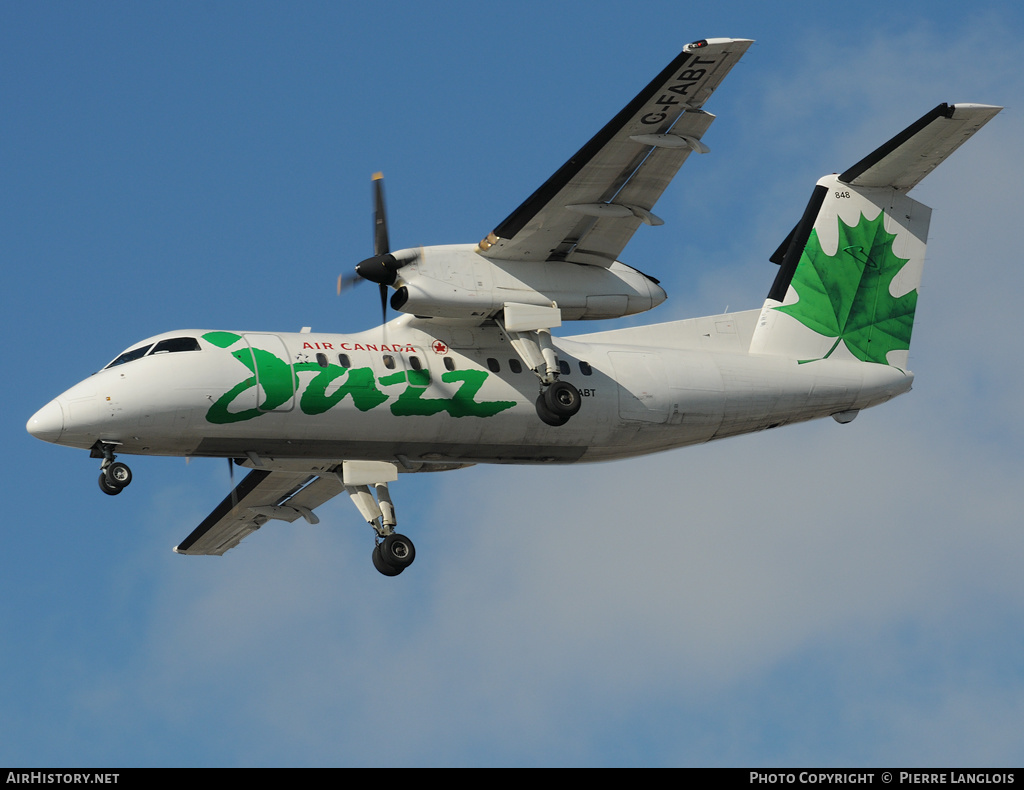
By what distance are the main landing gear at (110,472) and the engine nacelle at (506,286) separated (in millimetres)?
3647

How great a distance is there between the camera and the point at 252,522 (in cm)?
2206

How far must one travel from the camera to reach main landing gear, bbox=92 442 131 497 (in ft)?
52.2

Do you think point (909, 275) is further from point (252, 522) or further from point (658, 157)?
point (252, 522)

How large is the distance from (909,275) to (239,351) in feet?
32.7

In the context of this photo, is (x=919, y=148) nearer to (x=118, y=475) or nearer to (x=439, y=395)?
(x=439, y=395)

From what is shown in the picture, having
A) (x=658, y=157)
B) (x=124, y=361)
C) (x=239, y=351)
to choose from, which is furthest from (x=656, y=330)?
(x=124, y=361)

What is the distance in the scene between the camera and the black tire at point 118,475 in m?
15.9

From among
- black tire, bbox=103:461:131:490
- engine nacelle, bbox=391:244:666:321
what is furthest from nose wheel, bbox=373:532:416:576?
black tire, bbox=103:461:131:490

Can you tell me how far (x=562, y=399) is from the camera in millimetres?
17391

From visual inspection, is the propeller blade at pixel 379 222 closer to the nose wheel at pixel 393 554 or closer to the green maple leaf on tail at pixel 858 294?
the nose wheel at pixel 393 554

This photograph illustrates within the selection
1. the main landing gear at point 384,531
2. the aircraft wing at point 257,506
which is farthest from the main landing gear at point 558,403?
the aircraft wing at point 257,506

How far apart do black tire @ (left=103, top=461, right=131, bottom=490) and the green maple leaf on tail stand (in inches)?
366

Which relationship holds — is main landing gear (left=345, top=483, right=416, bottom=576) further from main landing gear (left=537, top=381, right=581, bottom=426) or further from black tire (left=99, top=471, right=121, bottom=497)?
black tire (left=99, top=471, right=121, bottom=497)

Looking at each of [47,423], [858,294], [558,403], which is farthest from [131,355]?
[858,294]
